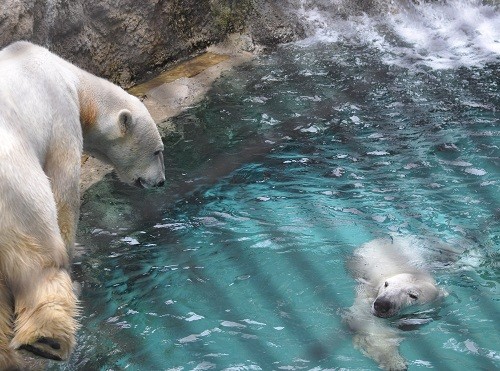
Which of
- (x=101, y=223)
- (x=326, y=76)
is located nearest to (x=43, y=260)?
(x=101, y=223)

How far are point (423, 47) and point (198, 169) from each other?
3.49 m

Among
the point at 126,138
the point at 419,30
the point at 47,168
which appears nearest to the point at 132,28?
the point at 126,138

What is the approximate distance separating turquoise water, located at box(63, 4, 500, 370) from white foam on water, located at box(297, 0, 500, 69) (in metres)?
0.36

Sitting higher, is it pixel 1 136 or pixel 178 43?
pixel 1 136

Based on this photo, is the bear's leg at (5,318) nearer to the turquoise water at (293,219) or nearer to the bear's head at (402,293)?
the turquoise water at (293,219)

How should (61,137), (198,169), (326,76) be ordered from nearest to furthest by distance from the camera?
(61,137), (198,169), (326,76)

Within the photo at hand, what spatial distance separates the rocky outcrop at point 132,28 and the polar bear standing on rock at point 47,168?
194 cm

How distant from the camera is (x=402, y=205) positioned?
18.9 feet

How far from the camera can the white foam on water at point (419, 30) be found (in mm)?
8469

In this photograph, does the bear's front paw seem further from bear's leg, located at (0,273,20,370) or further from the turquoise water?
the turquoise water

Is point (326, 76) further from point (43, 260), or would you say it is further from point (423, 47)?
point (43, 260)

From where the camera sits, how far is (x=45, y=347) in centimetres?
343

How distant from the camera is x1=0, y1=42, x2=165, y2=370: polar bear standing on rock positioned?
346 cm

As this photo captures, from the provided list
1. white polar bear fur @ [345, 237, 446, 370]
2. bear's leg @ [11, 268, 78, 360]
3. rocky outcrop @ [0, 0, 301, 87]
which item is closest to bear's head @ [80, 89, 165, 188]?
white polar bear fur @ [345, 237, 446, 370]
